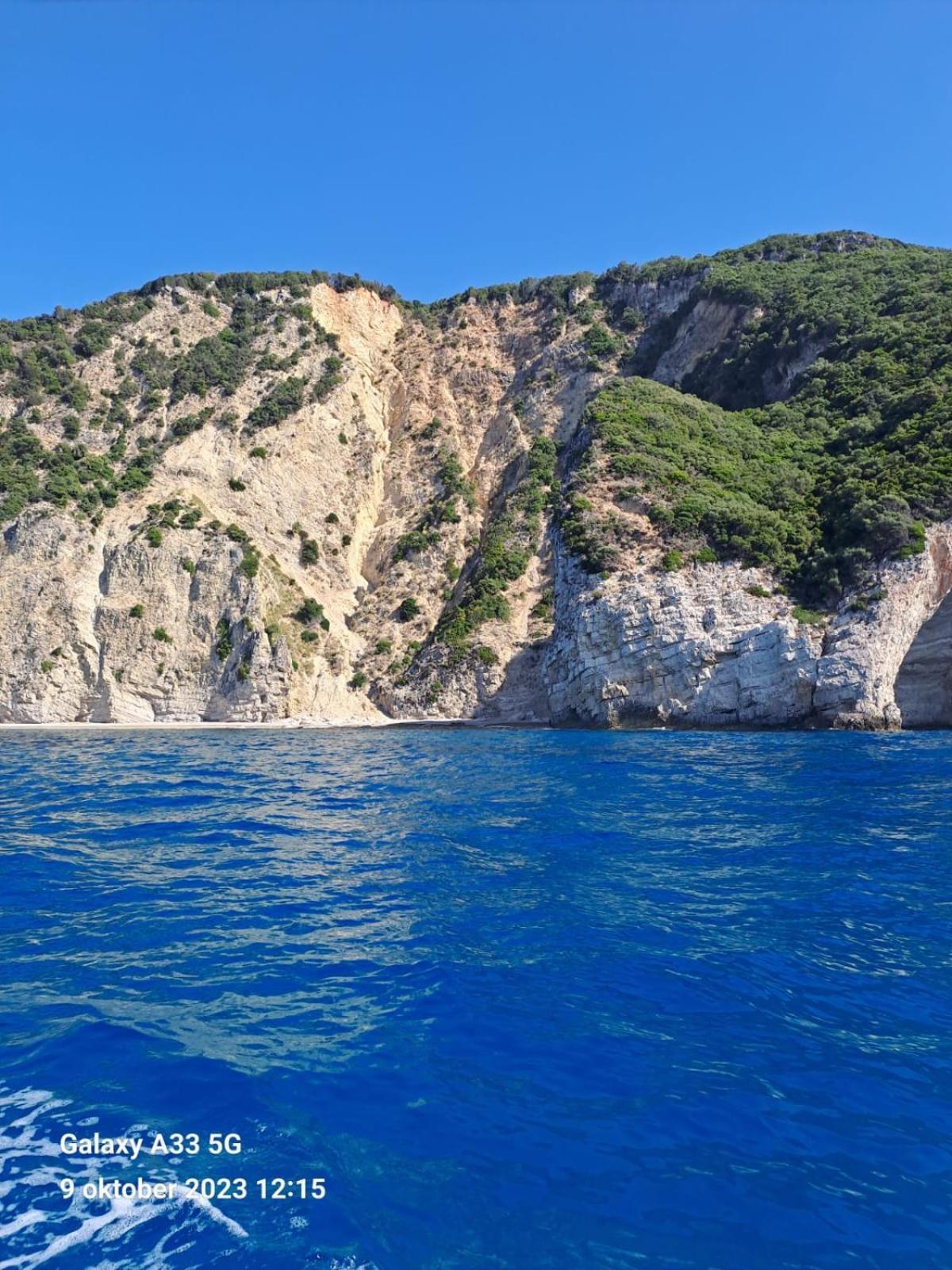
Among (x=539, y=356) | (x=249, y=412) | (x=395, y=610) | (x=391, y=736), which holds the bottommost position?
(x=391, y=736)

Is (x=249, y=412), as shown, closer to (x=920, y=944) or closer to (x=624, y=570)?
(x=624, y=570)

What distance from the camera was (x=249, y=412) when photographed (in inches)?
2451

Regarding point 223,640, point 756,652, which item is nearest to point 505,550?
point 223,640

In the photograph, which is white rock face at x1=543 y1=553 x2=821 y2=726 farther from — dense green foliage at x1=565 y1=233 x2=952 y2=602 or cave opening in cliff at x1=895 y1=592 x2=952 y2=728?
cave opening in cliff at x1=895 y1=592 x2=952 y2=728

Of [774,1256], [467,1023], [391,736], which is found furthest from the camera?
[391,736]

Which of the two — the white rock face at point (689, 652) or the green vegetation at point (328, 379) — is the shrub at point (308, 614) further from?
the green vegetation at point (328, 379)

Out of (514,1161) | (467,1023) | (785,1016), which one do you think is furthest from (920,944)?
(514,1161)

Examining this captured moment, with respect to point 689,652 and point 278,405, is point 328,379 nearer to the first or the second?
point 278,405

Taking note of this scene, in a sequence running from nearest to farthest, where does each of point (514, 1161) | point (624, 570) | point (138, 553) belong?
point (514, 1161)
point (624, 570)
point (138, 553)

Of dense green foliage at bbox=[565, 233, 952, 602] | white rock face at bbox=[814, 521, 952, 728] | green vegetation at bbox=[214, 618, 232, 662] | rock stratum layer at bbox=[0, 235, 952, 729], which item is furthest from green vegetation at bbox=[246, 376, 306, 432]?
white rock face at bbox=[814, 521, 952, 728]

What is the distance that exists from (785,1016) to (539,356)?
71.5m

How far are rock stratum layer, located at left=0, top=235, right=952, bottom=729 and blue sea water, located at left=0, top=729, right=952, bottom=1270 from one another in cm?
2246

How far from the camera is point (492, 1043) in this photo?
632cm

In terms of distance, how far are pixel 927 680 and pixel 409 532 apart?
126 feet
